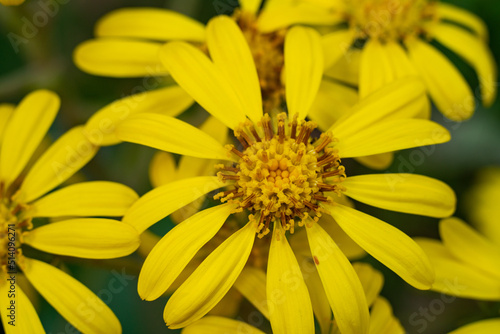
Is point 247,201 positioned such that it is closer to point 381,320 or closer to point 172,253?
point 172,253

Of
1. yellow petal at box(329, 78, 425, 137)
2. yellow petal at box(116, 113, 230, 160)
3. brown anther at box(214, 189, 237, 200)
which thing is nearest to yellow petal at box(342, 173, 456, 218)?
yellow petal at box(329, 78, 425, 137)

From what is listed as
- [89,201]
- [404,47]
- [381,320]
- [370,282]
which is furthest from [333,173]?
[404,47]

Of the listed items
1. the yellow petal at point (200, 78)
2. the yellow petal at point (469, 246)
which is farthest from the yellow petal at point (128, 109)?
the yellow petal at point (469, 246)

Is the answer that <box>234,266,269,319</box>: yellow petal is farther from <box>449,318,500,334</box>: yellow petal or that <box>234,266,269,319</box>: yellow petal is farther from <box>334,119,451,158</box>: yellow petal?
<box>449,318,500,334</box>: yellow petal

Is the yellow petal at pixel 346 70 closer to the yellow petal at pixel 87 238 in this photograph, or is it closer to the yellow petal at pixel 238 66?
the yellow petal at pixel 238 66

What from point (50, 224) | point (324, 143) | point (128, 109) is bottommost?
point (50, 224)

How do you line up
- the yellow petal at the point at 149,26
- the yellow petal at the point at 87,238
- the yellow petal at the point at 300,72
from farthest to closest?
the yellow petal at the point at 149,26 < the yellow petal at the point at 300,72 < the yellow petal at the point at 87,238

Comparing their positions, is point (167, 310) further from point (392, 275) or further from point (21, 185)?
point (392, 275)
